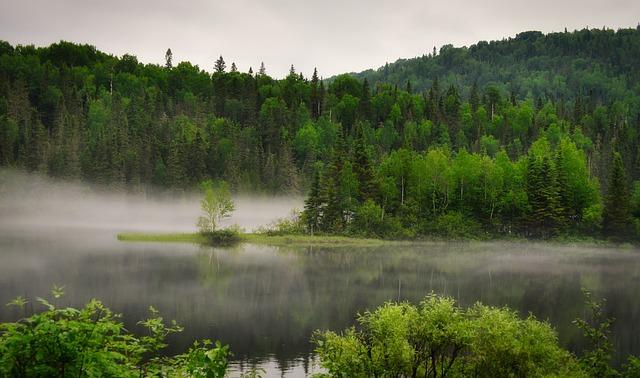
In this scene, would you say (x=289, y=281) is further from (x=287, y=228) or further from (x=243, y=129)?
(x=243, y=129)

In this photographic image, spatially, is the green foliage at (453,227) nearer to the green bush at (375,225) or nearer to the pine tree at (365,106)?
the green bush at (375,225)

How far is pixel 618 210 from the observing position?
347 feet

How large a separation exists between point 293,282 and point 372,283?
8.69m

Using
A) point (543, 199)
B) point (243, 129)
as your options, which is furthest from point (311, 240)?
point (243, 129)

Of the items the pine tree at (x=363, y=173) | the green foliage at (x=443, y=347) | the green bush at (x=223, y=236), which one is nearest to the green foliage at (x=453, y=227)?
the pine tree at (x=363, y=173)

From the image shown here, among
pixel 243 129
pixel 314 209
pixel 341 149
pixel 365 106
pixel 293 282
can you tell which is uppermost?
pixel 365 106

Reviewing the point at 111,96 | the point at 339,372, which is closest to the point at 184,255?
the point at 339,372

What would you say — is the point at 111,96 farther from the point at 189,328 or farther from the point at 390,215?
the point at 189,328

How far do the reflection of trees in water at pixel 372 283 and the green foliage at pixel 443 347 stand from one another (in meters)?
13.3

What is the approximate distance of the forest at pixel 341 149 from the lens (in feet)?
357

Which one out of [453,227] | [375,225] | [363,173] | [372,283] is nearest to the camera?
[372,283]

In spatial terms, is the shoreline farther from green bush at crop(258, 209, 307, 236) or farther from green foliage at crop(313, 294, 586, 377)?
green foliage at crop(313, 294, 586, 377)

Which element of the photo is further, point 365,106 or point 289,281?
point 365,106

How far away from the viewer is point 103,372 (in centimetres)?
1212
